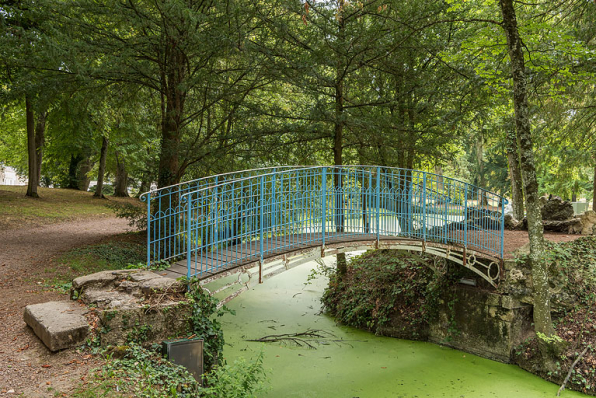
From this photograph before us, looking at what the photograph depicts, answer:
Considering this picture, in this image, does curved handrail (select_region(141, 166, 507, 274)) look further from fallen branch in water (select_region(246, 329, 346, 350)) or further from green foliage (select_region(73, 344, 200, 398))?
fallen branch in water (select_region(246, 329, 346, 350))

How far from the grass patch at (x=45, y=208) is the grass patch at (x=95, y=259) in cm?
233

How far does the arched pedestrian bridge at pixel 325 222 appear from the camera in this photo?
584 cm

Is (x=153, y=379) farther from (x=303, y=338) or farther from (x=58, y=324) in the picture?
(x=303, y=338)

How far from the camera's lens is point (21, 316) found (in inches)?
203

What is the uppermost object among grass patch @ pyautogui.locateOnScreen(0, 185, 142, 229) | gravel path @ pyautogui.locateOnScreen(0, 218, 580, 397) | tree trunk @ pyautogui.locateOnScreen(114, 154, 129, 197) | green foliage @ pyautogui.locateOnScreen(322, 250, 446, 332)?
tree trunk @ pyautogui.locateOnScreen(114, 154, 129, 197)

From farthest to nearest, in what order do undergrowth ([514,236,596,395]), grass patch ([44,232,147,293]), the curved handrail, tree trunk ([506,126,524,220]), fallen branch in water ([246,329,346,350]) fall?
tree trunk ([506,126,524,220]) < fallen branch in water ([246,329,346,350]) < grass patch ([44,232,147,293]) < undergrowth ([514,236,596,395]) < the curved handrail

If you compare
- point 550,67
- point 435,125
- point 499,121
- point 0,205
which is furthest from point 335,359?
point 0,205

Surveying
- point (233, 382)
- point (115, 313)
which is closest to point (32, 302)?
point (115, 313)

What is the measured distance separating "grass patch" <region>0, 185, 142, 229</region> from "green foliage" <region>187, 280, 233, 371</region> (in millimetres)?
8223

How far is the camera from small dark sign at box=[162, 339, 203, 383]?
14.4 ft

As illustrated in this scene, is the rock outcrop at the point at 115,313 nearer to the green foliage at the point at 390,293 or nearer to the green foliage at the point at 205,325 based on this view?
the green foliage at the point at 205,325

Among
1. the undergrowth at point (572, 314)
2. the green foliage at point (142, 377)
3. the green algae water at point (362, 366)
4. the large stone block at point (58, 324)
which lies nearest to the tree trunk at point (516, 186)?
the undergrowth at point (572, 314)

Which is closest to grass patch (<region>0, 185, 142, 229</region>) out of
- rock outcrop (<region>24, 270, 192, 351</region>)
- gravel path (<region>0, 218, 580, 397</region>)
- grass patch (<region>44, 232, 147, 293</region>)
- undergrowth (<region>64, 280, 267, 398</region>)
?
gravel path (<region>0, 218, 580, 397</region>)

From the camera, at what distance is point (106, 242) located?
34.1 ft
